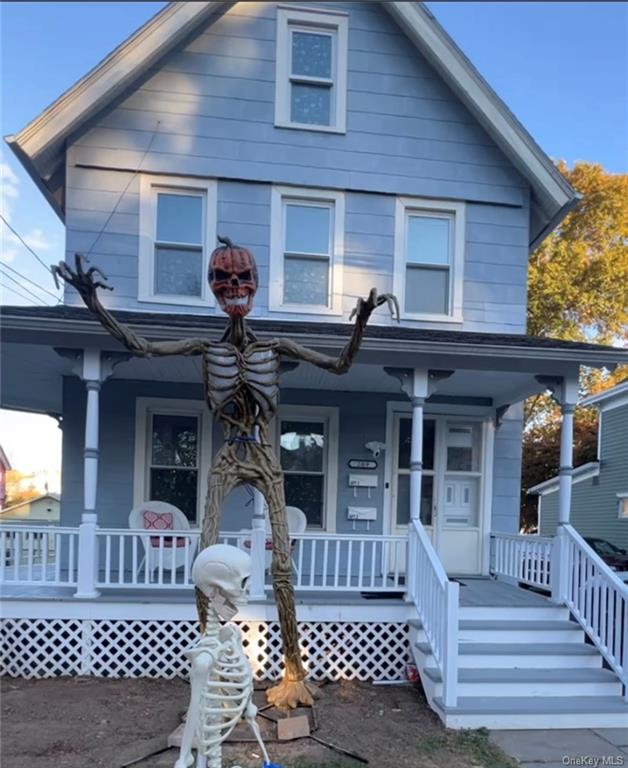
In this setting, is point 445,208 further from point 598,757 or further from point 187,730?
point 187,730

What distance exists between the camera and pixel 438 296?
Answer: 7.81 m

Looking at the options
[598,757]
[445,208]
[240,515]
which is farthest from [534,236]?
[598,757]

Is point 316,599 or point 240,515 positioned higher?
point 240,515

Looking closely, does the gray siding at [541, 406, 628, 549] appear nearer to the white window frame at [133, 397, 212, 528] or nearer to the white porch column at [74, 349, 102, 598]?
the white window frame at [133, 397, 212, 528]

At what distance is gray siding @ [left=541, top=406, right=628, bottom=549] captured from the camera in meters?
15.6

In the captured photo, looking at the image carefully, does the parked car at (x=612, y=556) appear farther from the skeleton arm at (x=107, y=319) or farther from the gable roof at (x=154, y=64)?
the skeleton arm at (x=107, y=319)

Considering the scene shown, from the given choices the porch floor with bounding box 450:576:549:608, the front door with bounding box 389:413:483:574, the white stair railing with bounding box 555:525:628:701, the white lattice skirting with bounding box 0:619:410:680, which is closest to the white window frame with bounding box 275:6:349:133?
the front door with bounding box 389:413:483:574

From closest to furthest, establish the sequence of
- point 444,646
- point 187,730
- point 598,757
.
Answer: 1. point 187,730
2. point 598,757
3. point 444,646

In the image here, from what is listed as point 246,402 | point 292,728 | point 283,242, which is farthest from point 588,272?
point 292,728

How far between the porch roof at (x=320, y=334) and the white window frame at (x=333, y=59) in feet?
9.52

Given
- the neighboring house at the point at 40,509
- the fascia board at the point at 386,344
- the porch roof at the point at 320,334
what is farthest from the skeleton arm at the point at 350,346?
the neighboring house at the point at 40,509

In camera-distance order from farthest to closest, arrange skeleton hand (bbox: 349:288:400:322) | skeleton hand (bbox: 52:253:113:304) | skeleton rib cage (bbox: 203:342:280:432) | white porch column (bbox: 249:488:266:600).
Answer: white porch column (bbox: 249:488:266:600), skeleton rib cage (bbox: 203:342:280:432), skeleton hand (bbox: 349:288:400:322), skeleton hand (bbox: 52:253:113:304)

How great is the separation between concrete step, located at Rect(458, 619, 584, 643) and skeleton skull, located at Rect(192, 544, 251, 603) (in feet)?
11.4

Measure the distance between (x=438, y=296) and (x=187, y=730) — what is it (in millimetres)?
6199
